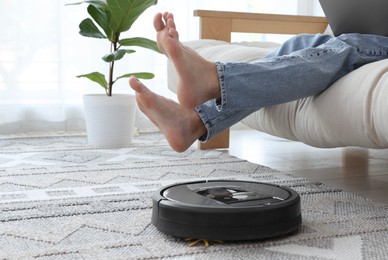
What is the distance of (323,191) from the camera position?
147 centimetres

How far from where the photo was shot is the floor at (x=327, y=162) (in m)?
1.62

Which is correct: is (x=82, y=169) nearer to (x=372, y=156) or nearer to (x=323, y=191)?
(x=323, y=191)

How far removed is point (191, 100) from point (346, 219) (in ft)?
1.27

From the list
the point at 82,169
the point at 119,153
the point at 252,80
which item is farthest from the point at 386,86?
the point at 119,153

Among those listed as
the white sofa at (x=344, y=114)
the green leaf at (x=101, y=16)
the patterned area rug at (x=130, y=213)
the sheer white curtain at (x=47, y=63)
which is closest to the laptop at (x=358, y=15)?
the white sofa at (x=344, y=114)

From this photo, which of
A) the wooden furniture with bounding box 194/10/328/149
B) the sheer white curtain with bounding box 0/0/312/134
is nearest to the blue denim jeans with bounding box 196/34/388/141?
the wooden furniture with bounding box 194/10/328/149

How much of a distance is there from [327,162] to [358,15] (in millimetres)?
723

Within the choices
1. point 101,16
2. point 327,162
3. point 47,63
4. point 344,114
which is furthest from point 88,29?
point 344,114

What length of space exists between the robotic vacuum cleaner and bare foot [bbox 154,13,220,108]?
0.18m

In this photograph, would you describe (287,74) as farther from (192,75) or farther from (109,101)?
(109,101)

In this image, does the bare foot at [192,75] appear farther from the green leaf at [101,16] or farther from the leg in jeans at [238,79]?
the green leaf at [101,16]

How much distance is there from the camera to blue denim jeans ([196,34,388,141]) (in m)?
1.18

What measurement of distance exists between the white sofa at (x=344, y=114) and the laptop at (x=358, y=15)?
148 mm

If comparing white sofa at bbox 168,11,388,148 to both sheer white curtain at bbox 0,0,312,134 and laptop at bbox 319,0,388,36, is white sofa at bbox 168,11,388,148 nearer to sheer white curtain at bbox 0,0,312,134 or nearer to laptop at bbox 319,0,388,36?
laptop at bbox 319,0,388,36
